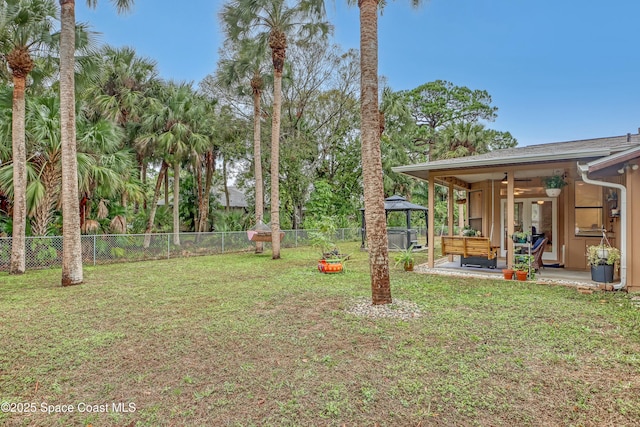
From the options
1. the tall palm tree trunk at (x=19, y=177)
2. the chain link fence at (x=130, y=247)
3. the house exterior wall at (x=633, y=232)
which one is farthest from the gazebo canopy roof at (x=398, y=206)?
the tall palm tree trunk at (x=19, y=177)

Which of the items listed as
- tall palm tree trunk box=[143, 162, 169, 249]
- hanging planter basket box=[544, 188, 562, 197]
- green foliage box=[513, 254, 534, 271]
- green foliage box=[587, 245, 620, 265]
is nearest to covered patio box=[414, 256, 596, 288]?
green foliage box=[513, 254, 534, 271]

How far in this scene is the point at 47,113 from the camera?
984cm

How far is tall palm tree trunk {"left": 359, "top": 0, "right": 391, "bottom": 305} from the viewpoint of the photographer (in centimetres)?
527

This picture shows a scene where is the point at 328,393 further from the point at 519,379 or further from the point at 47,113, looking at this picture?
the point at 47,113

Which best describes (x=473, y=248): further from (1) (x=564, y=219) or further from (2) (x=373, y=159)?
(2) (x=373, y=159)

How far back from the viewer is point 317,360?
354 cm

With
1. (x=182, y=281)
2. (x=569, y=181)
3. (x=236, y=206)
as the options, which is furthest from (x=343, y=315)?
(x=236, y=206)

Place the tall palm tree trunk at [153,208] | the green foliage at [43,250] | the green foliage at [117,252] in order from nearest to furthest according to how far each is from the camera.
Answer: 1. the green foliage at [43,250]
2. the green foliage at [117,252]
3. the tall palm tree trunk at [153,208]

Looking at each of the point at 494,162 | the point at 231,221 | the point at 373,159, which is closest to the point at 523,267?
the point at 494,162

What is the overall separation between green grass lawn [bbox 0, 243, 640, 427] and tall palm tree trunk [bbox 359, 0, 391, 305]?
90 cm

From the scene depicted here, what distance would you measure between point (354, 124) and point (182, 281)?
52.8 ft

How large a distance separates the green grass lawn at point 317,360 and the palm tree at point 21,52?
3.29 meters

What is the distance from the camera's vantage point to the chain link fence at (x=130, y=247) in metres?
9.65

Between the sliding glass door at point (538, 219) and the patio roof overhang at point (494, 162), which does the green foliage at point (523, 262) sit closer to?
the sliding glass door at point (538, 219)
